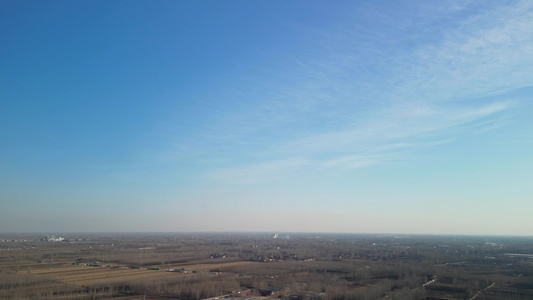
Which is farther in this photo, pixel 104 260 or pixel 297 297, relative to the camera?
pixel 104 260

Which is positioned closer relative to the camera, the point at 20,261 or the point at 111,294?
the point at 111,294

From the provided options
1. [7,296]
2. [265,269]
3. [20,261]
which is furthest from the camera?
[20,261]

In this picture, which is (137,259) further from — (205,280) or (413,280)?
(413,280)

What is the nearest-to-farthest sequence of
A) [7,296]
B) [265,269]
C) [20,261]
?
[7,296] < [265,269] < [20,261]

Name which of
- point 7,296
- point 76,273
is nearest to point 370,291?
point 7,296

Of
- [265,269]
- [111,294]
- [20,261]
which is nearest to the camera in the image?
[111,294]

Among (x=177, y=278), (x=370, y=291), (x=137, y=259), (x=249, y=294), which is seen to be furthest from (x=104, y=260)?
(x=370, y=291)

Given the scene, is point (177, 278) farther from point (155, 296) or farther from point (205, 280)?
point (155, 296)

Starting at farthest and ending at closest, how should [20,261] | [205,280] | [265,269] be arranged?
[20,261] → [265,269] → [205,280]

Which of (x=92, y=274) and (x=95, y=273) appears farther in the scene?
(x=95, y=273)
